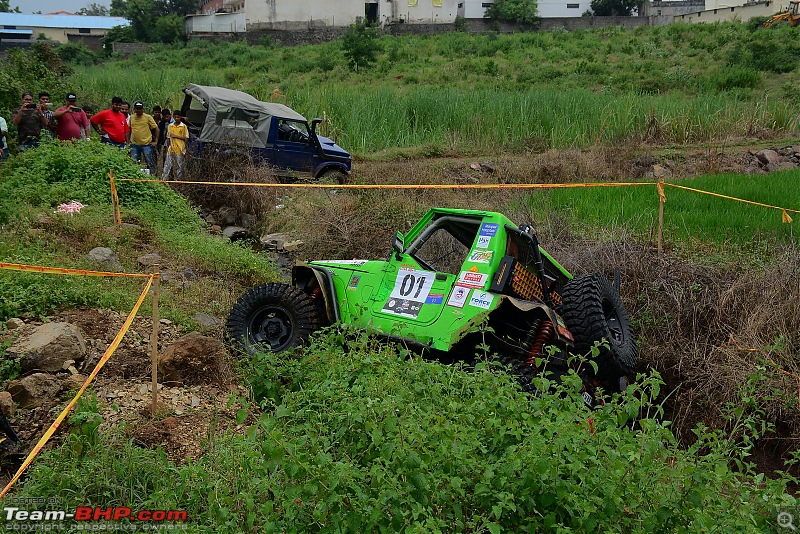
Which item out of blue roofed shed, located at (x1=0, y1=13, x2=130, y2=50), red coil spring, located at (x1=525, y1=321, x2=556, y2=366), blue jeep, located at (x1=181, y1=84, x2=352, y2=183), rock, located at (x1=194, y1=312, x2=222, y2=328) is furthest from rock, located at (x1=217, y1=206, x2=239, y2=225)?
blue roofed shed, located at (x1=0, y1=13, x2=130, y2=50)

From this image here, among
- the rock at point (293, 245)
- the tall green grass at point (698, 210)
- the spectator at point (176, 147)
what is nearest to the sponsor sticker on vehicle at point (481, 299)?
the tall green grass at point (698, 210)

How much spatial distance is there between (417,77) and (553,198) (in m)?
21.5

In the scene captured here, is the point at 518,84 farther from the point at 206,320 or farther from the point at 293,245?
the point at 206,320

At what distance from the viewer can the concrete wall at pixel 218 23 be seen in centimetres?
5000

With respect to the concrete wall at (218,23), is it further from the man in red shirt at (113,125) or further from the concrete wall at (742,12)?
the man in red shirt at (113,125)

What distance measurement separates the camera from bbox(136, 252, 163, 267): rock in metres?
9.22

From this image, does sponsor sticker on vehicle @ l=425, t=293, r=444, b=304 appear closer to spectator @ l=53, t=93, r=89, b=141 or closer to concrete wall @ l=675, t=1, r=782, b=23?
spectator @ l=53, t=93, r=89, b=141

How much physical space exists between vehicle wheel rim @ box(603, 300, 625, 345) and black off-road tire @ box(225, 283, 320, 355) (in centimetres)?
268

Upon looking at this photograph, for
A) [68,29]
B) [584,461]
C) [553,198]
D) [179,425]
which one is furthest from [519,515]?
[68,29]

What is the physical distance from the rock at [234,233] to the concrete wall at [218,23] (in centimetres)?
4004

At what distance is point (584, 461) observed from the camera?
3742mm

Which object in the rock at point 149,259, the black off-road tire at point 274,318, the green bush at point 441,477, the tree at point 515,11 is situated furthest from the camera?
the tree at point 515,11

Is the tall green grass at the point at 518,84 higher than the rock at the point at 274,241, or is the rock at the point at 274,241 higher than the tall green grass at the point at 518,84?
the tall green grass at the point at 518,84

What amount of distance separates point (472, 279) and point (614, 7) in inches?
2292
